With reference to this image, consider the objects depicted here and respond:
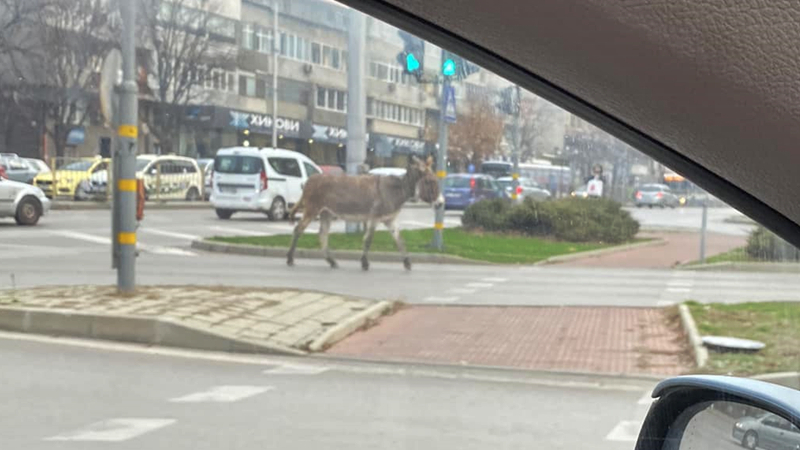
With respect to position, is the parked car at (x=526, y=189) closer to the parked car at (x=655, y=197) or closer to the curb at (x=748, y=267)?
the parked car at (x=655, y=197)

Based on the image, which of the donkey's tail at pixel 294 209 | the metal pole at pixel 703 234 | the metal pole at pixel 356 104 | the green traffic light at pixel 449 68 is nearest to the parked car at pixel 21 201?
the donkey's tail at pixel 294 209

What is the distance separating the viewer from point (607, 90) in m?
1.70

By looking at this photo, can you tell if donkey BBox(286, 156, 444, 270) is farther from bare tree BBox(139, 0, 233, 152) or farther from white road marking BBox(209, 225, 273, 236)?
bare tree BBox(139, 0, 233, 152)

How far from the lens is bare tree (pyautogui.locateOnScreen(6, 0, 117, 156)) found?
2.52 metres

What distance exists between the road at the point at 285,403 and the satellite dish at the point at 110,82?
34.2 inches

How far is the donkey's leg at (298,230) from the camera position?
321 cm

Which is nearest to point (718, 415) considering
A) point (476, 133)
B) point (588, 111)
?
point (588, 111)

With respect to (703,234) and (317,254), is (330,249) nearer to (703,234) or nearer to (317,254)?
(317,254)

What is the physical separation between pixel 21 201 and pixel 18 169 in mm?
112

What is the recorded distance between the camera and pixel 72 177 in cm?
293

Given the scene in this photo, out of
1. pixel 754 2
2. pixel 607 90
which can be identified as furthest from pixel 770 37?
pixel 607 90

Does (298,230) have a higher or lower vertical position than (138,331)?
higher

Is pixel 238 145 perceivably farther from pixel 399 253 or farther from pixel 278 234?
pixel 399 253

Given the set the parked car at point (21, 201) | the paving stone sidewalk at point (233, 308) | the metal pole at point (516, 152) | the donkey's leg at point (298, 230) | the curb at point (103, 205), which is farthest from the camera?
the paving stone sidewalk at point (233, 308)
